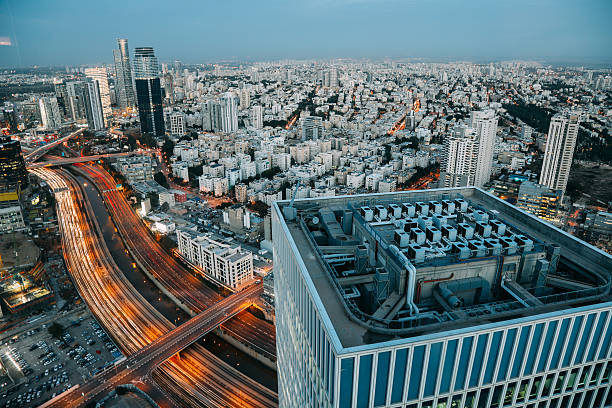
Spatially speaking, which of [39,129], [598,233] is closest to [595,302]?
[598,233]

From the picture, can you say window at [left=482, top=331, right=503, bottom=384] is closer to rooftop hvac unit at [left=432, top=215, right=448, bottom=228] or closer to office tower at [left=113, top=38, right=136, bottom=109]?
rooftop hvac unit at [left=432, top=215, right=448, bottom=228]

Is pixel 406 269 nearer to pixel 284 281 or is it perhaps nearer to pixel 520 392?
pixel 520 392

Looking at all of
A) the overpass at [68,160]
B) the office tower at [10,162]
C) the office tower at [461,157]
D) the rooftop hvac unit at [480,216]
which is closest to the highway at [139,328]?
the office tower at [10,162]

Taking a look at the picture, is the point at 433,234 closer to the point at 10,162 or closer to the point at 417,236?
the point at 417,236

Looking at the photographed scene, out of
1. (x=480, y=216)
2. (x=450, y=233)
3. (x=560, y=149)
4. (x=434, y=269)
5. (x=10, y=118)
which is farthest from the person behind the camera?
(x=10, y=118)

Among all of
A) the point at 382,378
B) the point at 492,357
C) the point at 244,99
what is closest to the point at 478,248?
the point at 492,357

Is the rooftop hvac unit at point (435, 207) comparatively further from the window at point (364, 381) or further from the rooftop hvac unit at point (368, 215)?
the window at point (364, 381)

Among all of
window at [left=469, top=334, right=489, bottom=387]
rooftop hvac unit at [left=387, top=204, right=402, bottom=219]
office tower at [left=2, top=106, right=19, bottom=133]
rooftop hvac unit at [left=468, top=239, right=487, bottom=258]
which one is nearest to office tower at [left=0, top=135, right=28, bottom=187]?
office tower at [left=2, top=106, right=19, bottom=133]
